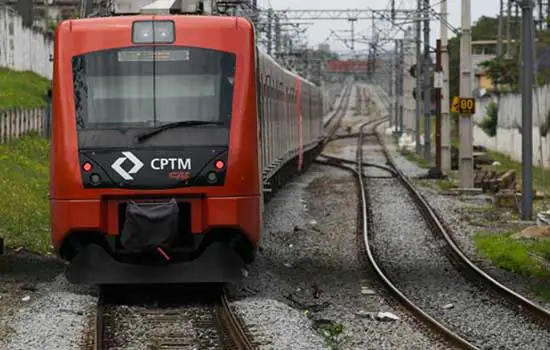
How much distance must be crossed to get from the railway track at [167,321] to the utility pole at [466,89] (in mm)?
15726

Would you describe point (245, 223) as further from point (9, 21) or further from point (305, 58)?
point (305, 58)

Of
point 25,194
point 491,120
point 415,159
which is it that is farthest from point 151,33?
point 491,120

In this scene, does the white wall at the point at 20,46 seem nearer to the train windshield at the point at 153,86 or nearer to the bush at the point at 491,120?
the bush at the point at 491,120

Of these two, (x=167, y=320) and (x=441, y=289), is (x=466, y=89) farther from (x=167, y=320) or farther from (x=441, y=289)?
(x=167, y=320)

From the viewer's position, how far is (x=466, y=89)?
27938mm

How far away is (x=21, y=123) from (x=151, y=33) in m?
23.1

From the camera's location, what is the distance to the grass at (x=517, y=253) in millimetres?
15742

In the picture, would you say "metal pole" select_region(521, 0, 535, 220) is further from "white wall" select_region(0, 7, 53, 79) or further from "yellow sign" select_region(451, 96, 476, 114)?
"white wall" select_region(0, 7, 53, 79)

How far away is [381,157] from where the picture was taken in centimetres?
4775

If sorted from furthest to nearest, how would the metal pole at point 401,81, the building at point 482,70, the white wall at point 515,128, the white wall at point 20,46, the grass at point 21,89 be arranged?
the building at point 482,70
the metal pole at point 401,81
the white wall at point 20,46
the grass at point 21,89
the white wall at point 515,128

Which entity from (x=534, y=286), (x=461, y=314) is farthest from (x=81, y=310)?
(x=534, y=286)

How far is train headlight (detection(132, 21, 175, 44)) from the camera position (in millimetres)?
12156

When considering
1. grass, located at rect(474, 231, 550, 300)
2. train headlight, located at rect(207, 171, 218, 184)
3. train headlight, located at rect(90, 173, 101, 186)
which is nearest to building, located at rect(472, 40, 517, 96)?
grass, located at rect(474, 231, 550, 300)

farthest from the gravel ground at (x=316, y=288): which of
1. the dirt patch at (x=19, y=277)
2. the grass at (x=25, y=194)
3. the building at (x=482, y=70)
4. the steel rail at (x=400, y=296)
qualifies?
the building at (x=482, y=70)
